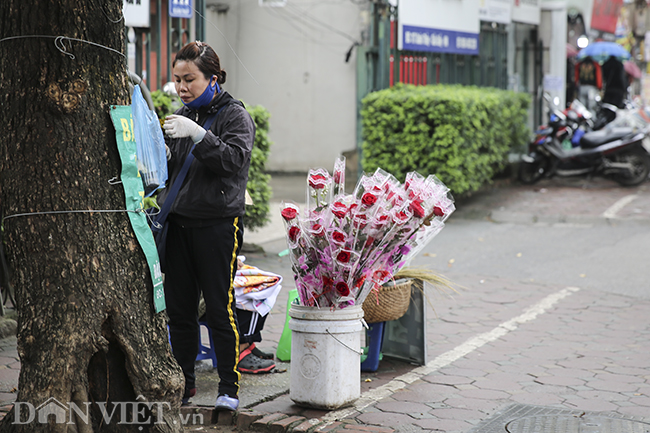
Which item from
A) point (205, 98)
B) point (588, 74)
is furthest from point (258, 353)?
point (588, 74)

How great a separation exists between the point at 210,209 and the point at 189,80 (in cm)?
68

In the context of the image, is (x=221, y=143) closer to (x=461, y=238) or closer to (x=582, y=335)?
(x=582, y=335)

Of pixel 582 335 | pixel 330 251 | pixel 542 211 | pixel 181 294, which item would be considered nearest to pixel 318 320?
pixel 330 251

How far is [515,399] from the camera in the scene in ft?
15.0

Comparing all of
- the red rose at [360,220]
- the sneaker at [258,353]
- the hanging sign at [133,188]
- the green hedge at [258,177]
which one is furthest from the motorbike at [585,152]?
the hanging sign at [133,188]

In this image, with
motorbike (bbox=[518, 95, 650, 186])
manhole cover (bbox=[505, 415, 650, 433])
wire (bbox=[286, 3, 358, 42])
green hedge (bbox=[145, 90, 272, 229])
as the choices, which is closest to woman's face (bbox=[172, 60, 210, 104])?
manhole cover (bbox=[505, 415, 650, 433])

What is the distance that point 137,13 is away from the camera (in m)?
7.79

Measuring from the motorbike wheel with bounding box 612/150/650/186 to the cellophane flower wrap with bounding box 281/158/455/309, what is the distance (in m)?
10.1

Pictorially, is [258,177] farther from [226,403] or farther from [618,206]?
[618,206]

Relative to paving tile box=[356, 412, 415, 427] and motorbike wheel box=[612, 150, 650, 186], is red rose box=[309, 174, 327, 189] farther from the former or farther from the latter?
motorbike wheel box=[612, 150, 650, 186]

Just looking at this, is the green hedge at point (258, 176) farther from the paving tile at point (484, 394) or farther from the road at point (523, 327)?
the paving tile at point (484, 394)

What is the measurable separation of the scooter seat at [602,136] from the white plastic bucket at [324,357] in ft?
34.3

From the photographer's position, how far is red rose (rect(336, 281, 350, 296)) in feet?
14.0

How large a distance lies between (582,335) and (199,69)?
3.64 m
